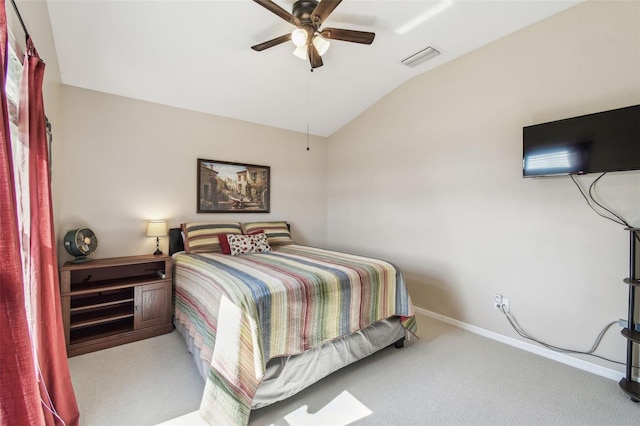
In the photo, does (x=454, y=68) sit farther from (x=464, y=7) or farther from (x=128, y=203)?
(x=128, y=203)

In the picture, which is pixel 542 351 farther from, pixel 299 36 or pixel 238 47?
pixel 238 47

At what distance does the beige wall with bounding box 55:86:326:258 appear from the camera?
2914 millimetres

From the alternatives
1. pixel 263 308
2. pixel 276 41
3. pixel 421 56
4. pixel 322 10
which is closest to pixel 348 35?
pixel 322 10

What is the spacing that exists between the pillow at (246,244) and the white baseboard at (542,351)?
2.21 meters

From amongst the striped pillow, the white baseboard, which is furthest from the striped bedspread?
the white baseboard

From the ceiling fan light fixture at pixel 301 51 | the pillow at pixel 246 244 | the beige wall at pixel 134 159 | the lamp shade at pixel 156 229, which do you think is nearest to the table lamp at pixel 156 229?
the lamp shade at pixel 156 229

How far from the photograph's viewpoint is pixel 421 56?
10.1 feet

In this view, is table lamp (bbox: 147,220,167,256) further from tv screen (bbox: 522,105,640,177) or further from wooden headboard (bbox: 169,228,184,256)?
tv screen (bbox: 522,105,640,177)

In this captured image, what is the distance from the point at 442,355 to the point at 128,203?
357cm

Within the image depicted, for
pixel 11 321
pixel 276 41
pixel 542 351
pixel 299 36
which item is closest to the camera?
pixel 11 321

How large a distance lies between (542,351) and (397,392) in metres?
1.51

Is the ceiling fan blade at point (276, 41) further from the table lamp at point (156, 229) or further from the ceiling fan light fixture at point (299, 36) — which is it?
the table lamp at point (156, 229)

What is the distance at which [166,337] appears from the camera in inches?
110

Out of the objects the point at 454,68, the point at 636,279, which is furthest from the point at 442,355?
the point at 454,68
